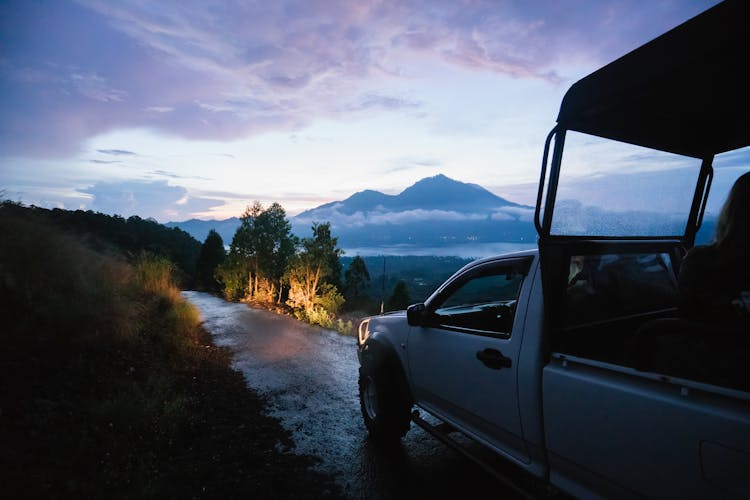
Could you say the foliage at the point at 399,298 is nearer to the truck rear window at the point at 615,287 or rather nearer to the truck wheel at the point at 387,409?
the truck wheel at the point at 387,409

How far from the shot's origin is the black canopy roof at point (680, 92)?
167cm

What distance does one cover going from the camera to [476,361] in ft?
9.09

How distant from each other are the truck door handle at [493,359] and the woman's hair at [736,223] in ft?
4.38

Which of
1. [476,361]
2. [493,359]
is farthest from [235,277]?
[493,359]

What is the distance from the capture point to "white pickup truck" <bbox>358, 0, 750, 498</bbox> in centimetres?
161

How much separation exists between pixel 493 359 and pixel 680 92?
2.17m

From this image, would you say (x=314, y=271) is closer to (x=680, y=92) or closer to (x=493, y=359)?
(x=493, y=359)

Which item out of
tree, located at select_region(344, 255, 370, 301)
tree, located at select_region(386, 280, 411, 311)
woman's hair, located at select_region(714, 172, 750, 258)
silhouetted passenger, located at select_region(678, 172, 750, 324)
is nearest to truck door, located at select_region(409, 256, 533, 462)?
silhouetted passenger, located at select_region(678, 172, 750, 324)

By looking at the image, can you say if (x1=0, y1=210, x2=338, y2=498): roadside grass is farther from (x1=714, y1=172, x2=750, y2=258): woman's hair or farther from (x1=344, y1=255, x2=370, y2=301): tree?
(x1=344, y1=255, x2=370, y2=301): tree

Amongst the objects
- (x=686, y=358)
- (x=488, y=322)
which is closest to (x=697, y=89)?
(x=686, y=358)

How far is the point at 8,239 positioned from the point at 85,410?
3.76m

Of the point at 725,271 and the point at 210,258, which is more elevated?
the point at 725,271

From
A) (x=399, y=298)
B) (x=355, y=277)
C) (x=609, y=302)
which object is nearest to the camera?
(x=609, y=302)

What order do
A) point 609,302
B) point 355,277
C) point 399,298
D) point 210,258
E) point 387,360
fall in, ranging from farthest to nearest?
point 355,277 → point 210,258 → point 399,298 → point 387,360 → point 609,302
